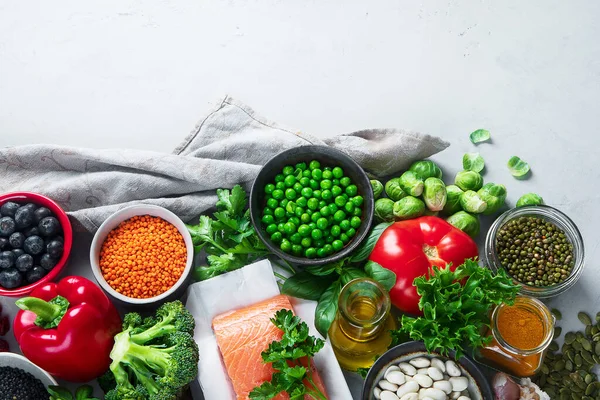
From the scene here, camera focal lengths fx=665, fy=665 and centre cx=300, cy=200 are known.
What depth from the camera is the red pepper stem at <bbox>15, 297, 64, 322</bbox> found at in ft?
5.87

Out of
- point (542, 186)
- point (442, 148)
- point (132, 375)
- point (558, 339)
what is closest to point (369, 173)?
point (442, 148)

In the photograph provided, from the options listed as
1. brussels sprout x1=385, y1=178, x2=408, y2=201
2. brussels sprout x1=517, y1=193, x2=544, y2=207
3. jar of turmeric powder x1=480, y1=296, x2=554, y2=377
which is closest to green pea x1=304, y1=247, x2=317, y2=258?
brussels sprout x1=385, y1=178, x2=408, y2=201

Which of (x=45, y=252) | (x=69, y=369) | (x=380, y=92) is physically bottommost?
(x=69, y=369)

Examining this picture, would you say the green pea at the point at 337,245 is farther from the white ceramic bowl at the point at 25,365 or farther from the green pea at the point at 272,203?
the white ceramic bowl at the point at 25,365

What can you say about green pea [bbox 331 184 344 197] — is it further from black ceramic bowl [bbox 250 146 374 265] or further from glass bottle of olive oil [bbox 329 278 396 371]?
glass bottle of olive oil [bbox 329 278 396 371]

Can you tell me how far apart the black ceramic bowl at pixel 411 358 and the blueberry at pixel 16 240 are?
3.57 feet

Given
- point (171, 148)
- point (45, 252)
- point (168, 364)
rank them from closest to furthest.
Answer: point (168, 364) → point (45, 252) → point (171, 148)

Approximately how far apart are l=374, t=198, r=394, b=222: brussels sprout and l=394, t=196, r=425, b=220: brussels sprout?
3cm

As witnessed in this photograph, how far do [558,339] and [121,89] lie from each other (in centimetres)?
172

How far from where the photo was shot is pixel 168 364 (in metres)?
1.85

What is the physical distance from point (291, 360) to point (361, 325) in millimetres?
241

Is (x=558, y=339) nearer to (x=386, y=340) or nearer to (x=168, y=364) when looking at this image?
(x=386, y=340)

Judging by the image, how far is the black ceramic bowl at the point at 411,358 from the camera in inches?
74.5

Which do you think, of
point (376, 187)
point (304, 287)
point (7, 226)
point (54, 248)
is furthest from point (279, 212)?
point (7, 226)
